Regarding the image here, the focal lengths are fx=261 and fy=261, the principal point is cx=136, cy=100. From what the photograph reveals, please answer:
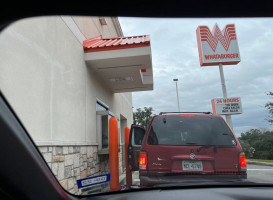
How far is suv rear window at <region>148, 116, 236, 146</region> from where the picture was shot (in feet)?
14.2

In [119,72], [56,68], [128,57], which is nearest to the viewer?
[56,68]

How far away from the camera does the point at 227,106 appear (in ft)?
49.4

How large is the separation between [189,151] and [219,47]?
528 inches

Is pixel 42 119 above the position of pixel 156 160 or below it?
above

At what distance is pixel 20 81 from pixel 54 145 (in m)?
1.50

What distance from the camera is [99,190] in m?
2.40

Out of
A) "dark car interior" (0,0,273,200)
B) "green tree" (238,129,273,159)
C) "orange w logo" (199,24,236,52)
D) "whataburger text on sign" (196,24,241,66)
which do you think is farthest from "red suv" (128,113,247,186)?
"orange w logo" (199,24,236,52)

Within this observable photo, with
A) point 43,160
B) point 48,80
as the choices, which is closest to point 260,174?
point 48,80

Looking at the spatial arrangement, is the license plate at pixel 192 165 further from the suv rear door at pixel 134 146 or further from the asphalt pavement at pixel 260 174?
the suv rear door at pixel 134 146

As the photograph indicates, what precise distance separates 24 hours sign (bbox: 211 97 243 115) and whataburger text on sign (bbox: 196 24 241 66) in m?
2.37
